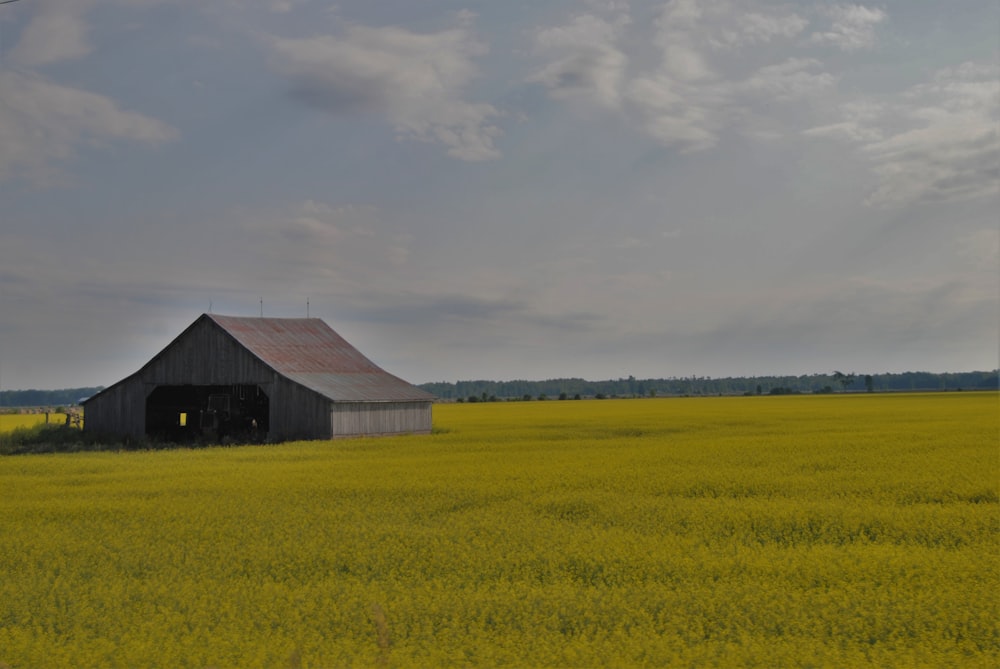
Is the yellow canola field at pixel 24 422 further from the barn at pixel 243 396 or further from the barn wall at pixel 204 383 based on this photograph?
the barn at pixel 243 396

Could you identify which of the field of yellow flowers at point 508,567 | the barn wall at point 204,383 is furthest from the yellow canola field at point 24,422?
the field of yellow flowers at point 508,567

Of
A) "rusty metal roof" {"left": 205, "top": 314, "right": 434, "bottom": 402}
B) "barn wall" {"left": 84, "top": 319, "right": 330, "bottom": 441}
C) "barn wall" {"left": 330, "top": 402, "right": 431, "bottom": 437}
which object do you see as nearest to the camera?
"barn wall" {"left": 330, "top": 402, "right": 431, "bottom": 437}

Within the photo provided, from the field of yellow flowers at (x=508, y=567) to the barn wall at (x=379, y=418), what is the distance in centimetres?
1487

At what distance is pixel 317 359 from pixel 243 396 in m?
4.67

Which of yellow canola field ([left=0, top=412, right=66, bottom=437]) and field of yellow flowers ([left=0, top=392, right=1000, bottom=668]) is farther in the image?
yellow canola field ([left=0, top=412, right=66, bottom=437])

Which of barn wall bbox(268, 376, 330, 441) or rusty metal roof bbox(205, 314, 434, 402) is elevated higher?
rusty metal roof bbox(205, 314, 434, 402)

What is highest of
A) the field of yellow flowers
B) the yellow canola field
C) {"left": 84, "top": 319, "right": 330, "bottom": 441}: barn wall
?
{"left": 84, "top": 319, "right": 330, "bottom": 441}: barn wall

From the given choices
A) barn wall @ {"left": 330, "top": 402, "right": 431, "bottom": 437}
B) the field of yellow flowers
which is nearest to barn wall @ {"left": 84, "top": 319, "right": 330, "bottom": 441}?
barn wall @ {"left": 330, "top": 402, "right": 431, "bottom": 437}

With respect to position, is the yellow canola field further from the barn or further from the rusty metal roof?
the rusty metal roof

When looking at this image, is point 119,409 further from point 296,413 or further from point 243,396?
point 296,413

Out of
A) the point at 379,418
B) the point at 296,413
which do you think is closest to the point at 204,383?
the point at 296,413

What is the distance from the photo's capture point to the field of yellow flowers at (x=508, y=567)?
10.3 meters

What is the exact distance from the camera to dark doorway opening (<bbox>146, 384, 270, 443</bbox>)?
1852 inches

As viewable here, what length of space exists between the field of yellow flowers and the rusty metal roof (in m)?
17.5
